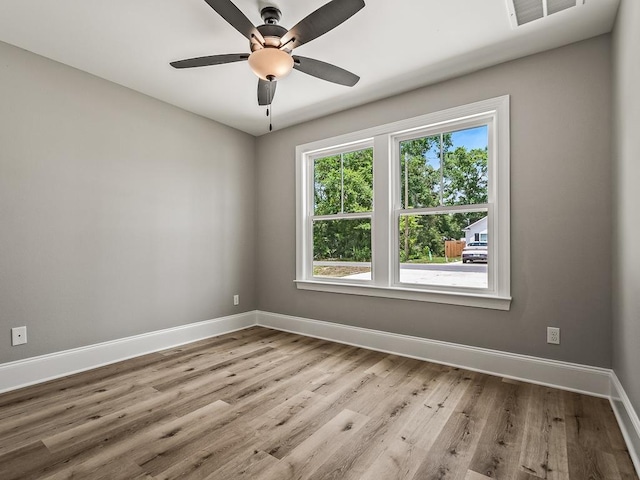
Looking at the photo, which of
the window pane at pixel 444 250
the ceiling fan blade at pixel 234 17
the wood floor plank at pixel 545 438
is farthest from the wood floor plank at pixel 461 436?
the ceiling fan blade at pixel 234 17

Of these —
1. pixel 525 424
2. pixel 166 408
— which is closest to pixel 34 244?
pixel 166 408

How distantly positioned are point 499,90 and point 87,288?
3.87 metres

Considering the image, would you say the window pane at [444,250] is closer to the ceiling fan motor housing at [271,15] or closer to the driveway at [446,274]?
the driveway at [446,274]

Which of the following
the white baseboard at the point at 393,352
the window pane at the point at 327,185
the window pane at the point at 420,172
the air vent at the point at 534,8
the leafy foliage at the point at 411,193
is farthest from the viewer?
the window pane at the point at 327,185

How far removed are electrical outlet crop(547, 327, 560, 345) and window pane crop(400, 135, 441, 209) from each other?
4.44 ft

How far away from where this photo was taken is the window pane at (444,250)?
9.67 feet

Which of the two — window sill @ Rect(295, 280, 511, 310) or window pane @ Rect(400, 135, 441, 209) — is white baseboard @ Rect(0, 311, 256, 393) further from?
window pane @ Rect(400, 135, 441, 209)

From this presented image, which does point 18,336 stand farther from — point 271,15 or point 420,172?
point 420,172

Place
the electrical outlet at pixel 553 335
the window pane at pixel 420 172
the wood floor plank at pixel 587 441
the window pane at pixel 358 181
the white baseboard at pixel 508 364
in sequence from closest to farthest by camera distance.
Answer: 1. the wood floor plank at pixel 587 441
2. the white baseboard at pixel 508 364
3. the electrical outlet at pixel 553 335
4. the window pane at pixel 420 172
5. the window pane at pixel 358 181

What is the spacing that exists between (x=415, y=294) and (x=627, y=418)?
5.28ft

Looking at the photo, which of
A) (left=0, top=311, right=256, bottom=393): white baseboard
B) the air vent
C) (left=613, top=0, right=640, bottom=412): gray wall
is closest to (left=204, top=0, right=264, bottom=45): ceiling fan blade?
the air vent

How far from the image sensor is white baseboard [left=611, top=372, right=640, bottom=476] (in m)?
1.65

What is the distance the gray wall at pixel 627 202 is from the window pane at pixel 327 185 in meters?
2.43

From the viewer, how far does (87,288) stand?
290 centimetres
